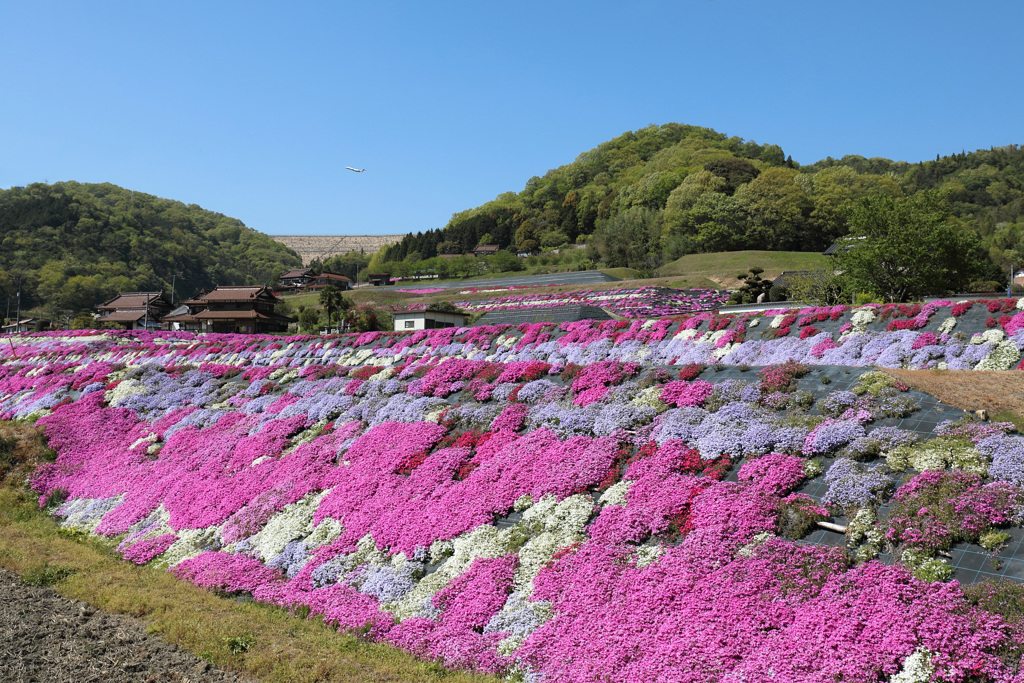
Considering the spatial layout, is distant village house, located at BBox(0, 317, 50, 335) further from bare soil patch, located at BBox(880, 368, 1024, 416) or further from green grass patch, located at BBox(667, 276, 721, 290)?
bare soil patch, located at BBox(880, 368, 1024, 416)

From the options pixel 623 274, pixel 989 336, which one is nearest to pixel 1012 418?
pixel 989 336

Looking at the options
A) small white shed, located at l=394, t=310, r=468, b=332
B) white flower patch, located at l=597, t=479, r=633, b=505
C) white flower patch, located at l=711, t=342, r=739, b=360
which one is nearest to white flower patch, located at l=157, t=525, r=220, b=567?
white flower patch, located at l=597, t=479, r=633, b=505

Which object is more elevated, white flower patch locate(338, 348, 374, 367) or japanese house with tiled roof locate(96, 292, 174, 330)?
japanese house with tiled roof locate(96, 292, 174, 330)

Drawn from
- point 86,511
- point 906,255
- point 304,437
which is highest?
point 906,255

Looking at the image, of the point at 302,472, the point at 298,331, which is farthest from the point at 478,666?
the point at 298,331

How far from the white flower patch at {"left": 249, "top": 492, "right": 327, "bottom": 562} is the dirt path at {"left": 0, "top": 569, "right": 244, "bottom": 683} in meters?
3.18

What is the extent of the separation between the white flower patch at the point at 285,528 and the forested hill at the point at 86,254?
350 ft

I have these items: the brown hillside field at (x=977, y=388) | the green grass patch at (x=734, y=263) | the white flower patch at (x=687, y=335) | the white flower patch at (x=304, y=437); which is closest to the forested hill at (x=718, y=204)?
the green grass patch at (x=734, y=263)

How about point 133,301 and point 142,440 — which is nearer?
point 142,440

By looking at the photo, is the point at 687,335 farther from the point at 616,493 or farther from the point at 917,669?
the point at 917,669

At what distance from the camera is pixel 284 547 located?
13.3 m

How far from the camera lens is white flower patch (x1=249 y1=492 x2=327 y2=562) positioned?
1345 cm

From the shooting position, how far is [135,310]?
84000 mm

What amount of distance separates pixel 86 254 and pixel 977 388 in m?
148
